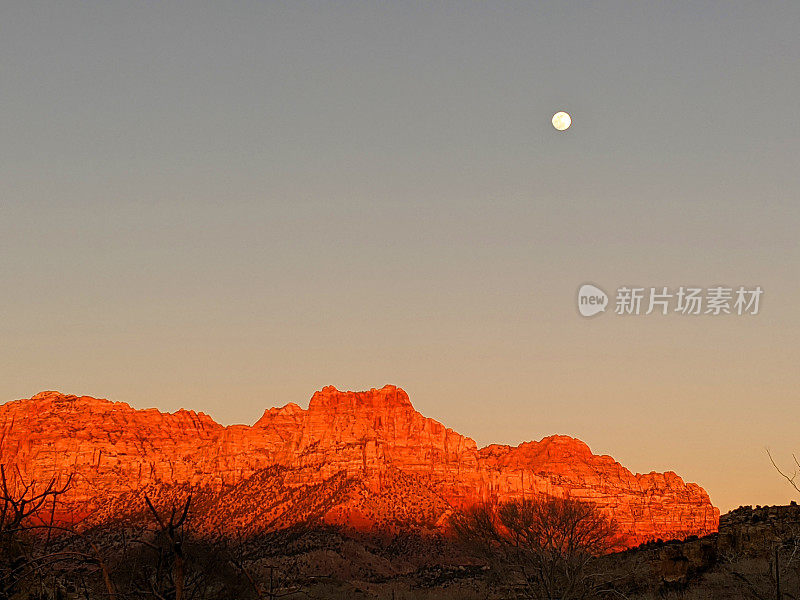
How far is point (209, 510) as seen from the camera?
423ft

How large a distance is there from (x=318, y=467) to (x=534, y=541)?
356ft

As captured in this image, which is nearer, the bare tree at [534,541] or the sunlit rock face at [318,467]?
the bare tree at [534,541]

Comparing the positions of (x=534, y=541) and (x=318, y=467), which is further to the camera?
(x=318, y=467)

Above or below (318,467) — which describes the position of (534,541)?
below

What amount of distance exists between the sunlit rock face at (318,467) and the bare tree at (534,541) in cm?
6466

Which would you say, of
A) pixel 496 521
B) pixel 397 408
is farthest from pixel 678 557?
pixel 397 408

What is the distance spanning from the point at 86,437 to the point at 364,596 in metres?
129

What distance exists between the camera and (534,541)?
4584cm

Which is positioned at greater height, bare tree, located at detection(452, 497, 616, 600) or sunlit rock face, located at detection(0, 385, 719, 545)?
sunlit rock face, located at detection(0, 385, 719, 545)

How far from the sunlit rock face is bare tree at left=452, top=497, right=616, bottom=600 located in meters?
64.7

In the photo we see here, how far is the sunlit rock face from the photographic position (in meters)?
133

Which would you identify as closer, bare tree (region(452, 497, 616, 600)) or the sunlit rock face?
bare tree (region(452, 497, 616, 600))

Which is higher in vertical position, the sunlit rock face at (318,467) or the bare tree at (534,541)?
the sunlit rock face at (318,467)

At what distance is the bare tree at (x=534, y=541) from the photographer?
1545 inches
